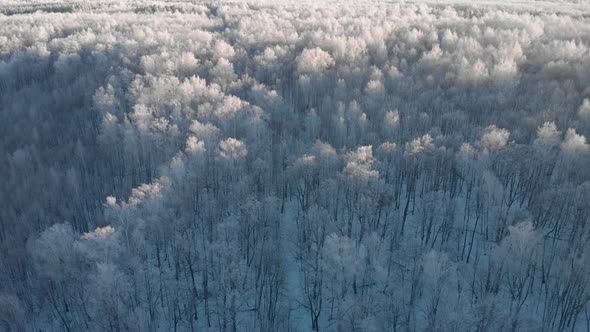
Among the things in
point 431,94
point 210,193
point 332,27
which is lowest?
point 210,193

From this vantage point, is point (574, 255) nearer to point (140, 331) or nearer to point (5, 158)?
point (140, 331)

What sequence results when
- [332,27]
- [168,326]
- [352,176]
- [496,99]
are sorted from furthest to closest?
[332,27] → [496,99] → [352,176] → [168,326]

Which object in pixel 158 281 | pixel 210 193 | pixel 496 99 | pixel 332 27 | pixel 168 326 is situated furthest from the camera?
pixel 332 27

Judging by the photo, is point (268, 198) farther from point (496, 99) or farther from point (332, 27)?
point (332, 27)

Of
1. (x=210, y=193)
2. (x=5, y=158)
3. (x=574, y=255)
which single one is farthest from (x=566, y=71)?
(x=5, y=158)

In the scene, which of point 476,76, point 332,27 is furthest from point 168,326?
point 332,27

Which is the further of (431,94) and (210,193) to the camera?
(431,94)

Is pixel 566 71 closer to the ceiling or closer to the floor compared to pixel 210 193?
closer to the ceiling
